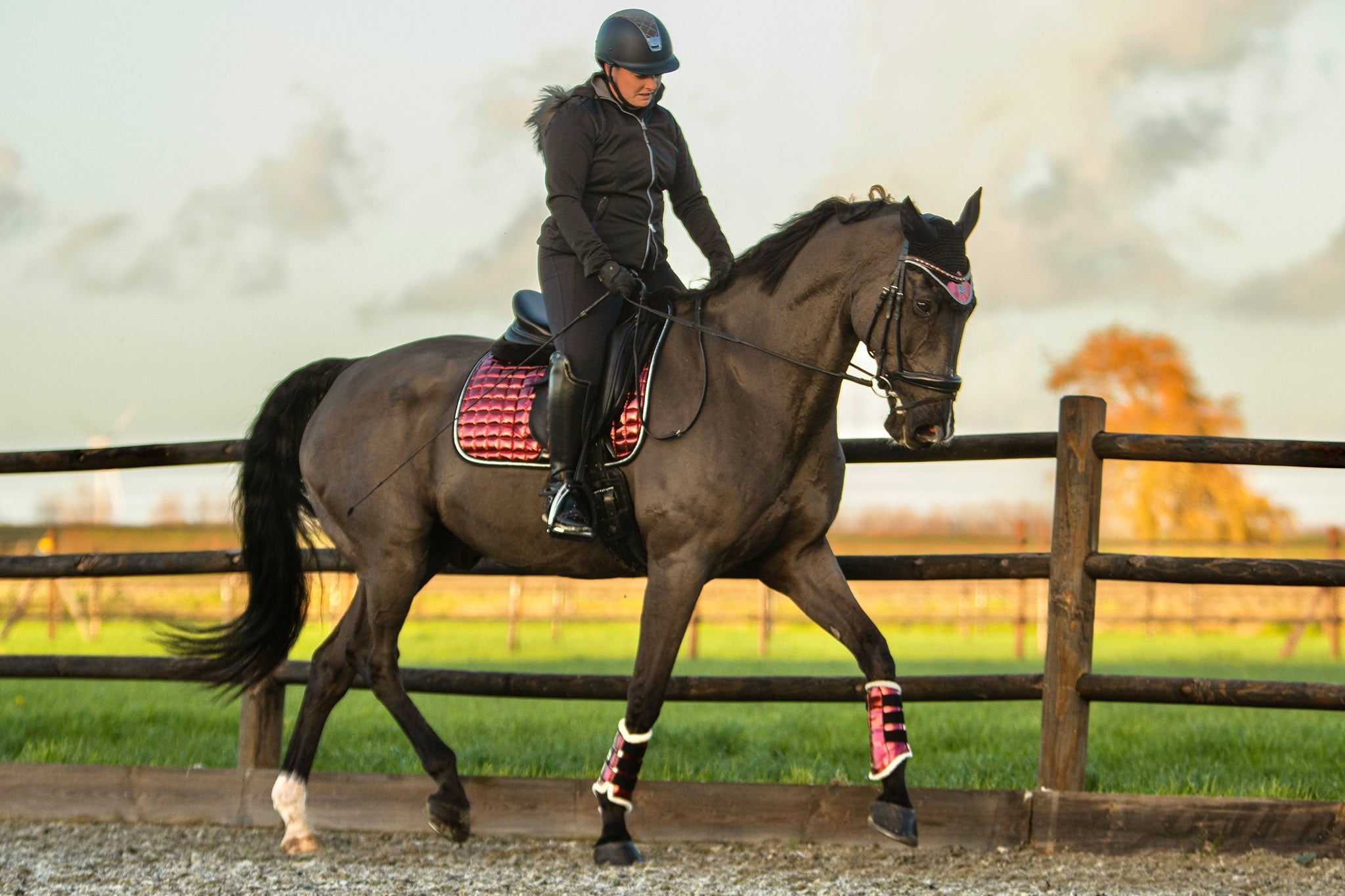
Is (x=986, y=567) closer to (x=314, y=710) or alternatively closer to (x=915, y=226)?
(x=915, y=226)

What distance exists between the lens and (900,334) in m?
3.99

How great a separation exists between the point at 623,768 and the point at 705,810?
2.14ft

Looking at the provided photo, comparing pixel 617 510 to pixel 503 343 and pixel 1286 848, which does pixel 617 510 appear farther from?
pixel 1286 848

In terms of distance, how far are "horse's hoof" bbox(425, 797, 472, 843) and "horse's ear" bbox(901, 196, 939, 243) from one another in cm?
271

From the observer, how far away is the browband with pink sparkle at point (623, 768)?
4.41 meters

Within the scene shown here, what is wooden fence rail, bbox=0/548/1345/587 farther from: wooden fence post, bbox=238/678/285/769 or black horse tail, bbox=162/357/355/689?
wooden fence post, bbox=238/678/285/769

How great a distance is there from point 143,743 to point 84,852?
9.87 ft

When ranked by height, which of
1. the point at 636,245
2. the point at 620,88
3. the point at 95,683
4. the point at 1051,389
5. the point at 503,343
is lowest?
the point at 95,683

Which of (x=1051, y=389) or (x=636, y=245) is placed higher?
(x=1051, y=389)

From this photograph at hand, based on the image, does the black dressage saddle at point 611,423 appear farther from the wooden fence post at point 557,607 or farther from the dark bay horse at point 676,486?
the wooden fence post at point 557,607

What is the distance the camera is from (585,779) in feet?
16.7

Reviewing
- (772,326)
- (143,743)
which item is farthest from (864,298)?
(143,743)

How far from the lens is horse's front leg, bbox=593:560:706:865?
4.28 metres

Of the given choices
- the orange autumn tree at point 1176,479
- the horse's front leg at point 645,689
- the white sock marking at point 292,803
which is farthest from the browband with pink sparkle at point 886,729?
the orange autumn tree at point 1176,479
